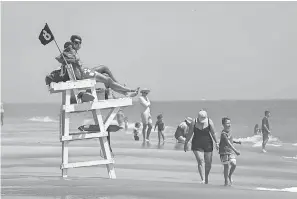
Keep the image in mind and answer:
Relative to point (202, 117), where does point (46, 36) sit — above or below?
above

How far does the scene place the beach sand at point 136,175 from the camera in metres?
9.54

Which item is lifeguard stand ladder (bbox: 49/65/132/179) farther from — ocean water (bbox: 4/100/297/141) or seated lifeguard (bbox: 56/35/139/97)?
ocean water (bbox: 4/100/297/141)

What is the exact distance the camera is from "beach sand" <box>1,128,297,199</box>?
31.3ft

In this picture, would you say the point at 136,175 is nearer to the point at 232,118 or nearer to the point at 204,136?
the point at 204,136

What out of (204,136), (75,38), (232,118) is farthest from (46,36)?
(232,118)

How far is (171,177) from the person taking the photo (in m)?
13.2

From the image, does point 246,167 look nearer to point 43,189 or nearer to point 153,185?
point 153,185

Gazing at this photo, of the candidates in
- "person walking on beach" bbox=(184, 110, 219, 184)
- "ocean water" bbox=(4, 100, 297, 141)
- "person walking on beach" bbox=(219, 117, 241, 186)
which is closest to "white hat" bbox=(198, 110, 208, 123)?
"person walking on beach" bbox=(184, 110, 219, 184)

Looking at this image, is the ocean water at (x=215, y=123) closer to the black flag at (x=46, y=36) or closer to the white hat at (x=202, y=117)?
the white hat at (x=202, y=117)

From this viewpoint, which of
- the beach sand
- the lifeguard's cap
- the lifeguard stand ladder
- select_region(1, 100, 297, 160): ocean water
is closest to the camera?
the beach sand

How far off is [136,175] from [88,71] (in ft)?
10.6

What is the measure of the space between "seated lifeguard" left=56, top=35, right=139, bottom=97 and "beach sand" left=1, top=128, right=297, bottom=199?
63.3 inches

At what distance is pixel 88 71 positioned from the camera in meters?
10.9

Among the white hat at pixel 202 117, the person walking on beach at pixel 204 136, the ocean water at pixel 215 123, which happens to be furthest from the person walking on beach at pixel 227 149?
the ocean water at pixel 215 123
